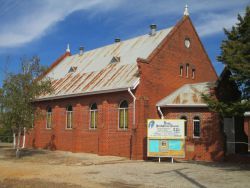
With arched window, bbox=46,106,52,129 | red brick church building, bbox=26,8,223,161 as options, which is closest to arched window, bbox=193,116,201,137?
red brick church building, bbox=26,8,223,161

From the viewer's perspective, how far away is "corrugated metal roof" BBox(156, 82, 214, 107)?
82.3ft

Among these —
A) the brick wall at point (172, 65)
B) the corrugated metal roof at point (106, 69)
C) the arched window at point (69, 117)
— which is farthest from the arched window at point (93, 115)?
the brick wall at point (172, 65)

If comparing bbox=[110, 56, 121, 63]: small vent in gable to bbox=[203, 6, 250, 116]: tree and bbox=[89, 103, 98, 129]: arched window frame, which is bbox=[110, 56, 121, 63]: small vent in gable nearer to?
bbox=[89, 103, 98, 129]: arched window frame

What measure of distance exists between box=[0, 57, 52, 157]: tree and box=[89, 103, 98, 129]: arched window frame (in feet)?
15.9

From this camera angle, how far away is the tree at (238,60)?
61.2ft

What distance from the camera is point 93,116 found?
29844 mm

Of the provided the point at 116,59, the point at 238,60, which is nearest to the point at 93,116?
the point at 116,59

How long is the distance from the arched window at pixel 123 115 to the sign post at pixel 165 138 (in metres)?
3.48

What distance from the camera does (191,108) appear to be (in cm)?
2506

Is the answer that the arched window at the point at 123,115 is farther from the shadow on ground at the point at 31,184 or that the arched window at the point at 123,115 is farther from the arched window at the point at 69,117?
the shadow on ground at the point at 31,184

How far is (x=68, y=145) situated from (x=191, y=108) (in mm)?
12255

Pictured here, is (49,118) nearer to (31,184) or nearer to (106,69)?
(106,69)

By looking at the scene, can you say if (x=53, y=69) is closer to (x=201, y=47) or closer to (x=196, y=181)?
(x=201, y=47)

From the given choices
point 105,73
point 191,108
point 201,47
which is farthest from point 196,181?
point 201,47
